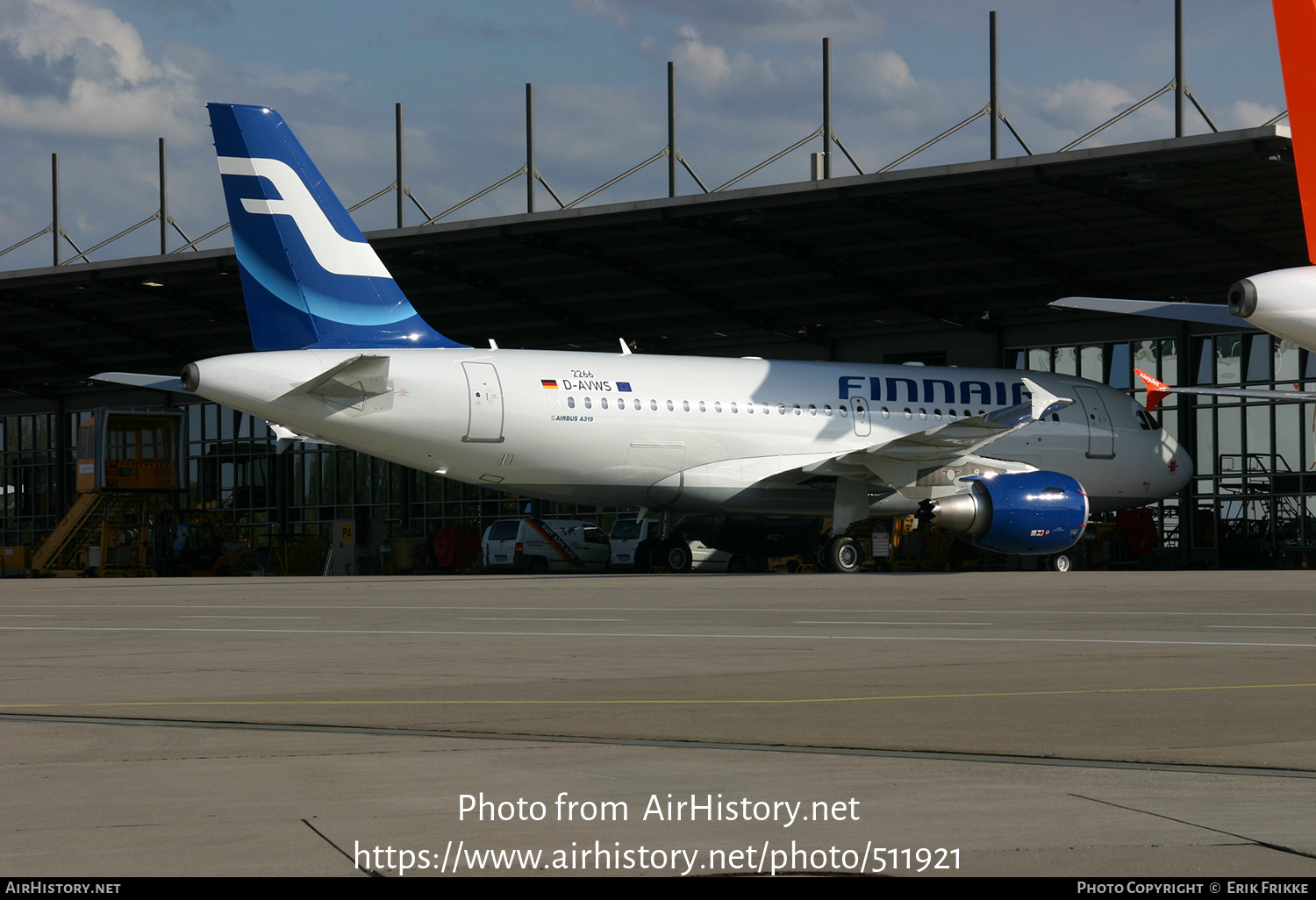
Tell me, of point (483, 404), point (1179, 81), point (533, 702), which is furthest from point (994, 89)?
point (533, 702)

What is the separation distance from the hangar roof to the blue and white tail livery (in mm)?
10131

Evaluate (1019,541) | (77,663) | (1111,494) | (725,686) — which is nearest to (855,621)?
(725,686)

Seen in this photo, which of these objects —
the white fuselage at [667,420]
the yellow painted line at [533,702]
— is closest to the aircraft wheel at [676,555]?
the white fuselage at [667,420]

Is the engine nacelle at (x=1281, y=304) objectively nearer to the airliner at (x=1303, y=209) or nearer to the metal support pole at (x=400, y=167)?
the airliner at (x=1303, y=209)

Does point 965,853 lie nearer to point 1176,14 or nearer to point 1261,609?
point 1261,609

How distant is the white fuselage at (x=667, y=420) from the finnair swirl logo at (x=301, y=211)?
1.52 metres

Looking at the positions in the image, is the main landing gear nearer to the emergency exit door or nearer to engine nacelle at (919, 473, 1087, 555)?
engine nacelle at (919, 473, 1087, 555)

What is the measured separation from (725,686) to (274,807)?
380cm

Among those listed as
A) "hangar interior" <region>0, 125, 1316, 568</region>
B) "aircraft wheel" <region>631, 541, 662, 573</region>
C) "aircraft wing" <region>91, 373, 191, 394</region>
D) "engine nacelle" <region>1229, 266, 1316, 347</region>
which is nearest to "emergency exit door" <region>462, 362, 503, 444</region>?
"aircraft wing" <region>91, 373, 191, 394</region>

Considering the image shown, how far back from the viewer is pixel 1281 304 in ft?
34.5

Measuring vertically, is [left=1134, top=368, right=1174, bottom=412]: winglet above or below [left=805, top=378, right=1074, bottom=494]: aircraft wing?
above

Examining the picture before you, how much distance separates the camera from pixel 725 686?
7.68 m

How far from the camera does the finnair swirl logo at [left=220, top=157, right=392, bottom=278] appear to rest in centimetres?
2270

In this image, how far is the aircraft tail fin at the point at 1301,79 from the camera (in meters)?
10.7
